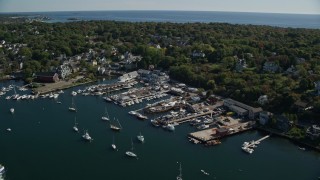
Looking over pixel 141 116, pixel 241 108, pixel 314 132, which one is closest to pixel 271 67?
pixel 241 108

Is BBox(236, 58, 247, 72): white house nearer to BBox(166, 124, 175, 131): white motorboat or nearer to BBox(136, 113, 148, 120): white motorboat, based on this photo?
BBox(136, 113, 148, 120): white motorboat

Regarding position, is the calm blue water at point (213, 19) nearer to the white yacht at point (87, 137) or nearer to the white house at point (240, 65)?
the white house at point (240, 65)

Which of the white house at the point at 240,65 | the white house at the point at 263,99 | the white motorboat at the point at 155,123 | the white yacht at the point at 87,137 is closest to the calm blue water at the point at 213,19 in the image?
the white house at the point at 240,65

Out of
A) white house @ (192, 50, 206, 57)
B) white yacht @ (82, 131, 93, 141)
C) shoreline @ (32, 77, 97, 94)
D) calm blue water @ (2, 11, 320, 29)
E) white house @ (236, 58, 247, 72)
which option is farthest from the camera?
calm blue water @ (2, 11, 320, 29)

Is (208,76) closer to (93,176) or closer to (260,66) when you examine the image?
(260,66)

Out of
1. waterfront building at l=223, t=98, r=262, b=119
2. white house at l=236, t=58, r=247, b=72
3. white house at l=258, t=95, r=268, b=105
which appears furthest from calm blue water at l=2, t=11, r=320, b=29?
waterfront building at l=223, t=98, r=262, b=119
